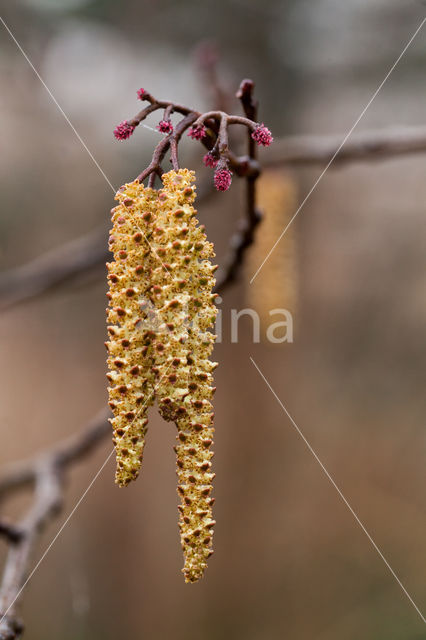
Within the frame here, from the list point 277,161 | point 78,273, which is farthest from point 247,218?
point 78,273

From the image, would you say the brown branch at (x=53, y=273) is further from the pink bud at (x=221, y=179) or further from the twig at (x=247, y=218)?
the pink bud at (x=221, y=179)

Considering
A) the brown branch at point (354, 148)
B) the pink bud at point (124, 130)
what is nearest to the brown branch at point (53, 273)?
the brown branch at point (354, 148)

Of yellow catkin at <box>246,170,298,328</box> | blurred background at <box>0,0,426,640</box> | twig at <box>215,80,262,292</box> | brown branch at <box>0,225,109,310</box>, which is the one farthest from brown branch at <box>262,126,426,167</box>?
blurred background at <box>0,0,426,640</box>

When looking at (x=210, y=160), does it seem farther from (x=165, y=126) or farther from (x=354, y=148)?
(x=354, y=148)

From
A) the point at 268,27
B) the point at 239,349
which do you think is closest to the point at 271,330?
the point at 239,349

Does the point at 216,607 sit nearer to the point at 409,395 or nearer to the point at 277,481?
the point at 277,481

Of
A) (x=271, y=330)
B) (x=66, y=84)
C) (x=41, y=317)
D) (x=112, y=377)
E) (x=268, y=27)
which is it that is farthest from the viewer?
(x=41, y=317)
